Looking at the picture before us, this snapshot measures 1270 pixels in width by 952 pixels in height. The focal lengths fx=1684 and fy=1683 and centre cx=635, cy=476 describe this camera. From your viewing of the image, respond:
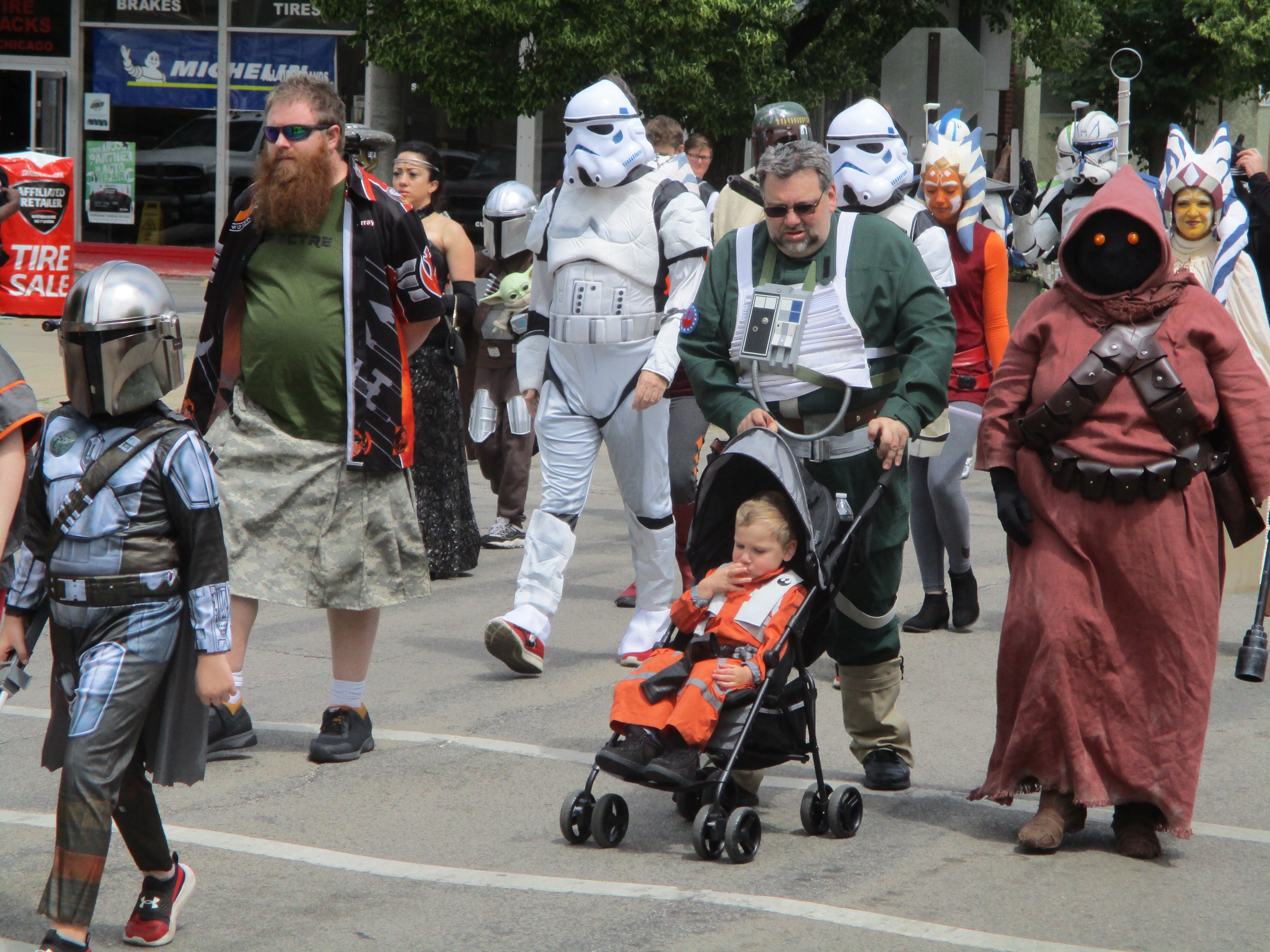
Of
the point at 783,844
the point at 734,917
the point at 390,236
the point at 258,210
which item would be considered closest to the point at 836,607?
the point at 783,844

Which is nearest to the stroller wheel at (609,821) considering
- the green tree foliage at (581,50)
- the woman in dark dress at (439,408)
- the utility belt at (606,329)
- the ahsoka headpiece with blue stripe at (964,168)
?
the utility belt at (606,329)

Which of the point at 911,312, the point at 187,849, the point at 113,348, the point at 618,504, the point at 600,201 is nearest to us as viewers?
the point at 113,348

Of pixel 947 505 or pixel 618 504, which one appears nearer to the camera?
pixel 947 505

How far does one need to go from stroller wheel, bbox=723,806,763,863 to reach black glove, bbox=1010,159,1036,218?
28.4 ft

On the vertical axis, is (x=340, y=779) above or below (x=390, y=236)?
below

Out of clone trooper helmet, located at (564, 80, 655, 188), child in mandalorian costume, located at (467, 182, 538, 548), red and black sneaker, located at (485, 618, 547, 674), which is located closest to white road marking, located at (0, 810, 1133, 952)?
red and black sneaker, located at (485, 618, 547, 674)

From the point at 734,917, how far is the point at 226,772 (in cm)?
204

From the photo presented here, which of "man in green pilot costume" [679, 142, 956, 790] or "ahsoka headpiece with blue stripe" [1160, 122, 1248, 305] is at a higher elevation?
"ahsoka headpiece with blue stripe" [1160, 122, 1248, 305]

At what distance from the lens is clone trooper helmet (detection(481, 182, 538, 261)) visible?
33.1ft

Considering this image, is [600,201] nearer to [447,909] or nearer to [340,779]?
[340,779]

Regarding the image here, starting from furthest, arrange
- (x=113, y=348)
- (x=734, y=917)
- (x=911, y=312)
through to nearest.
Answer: (x=911, y=312)
(x=734, y=917)
(x=113, y=348)

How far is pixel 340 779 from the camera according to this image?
552cm

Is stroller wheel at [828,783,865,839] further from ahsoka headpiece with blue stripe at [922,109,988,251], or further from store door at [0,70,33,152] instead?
store door at [0,70,33,152]

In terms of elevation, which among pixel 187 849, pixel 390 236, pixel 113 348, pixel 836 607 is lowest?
pixel 187 849
